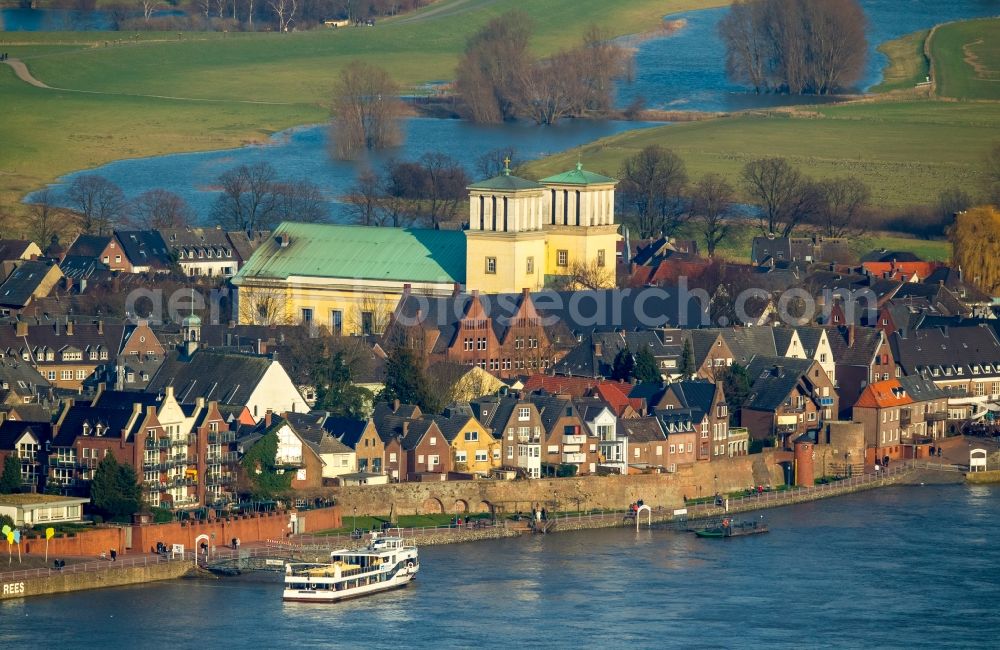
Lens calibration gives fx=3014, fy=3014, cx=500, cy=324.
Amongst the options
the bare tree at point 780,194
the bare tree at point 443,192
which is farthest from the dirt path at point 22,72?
the bare tree at point 780,194

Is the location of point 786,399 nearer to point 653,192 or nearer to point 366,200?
point 653,192

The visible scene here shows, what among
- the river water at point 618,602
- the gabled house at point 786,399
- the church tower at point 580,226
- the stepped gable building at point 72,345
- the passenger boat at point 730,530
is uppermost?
the church tower at point 580,226

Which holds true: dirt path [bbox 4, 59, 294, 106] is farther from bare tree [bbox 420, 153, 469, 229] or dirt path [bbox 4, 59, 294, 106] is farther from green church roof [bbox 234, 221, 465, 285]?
green church roof [bbox 234, 221, 465, 285]

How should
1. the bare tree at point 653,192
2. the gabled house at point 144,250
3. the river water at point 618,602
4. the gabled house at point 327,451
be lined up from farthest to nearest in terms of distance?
the bare tree at point 653,192, the gabled house at point 144,250, the gabled house at point 327,451, the river water at point 618,602

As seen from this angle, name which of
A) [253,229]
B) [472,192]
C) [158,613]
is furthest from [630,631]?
[253,229]

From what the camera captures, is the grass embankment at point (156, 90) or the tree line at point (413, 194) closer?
the tree line at point (413, 194)

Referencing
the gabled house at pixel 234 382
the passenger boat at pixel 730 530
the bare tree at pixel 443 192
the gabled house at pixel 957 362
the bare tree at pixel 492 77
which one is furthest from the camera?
the bare tree at pixel 492 77

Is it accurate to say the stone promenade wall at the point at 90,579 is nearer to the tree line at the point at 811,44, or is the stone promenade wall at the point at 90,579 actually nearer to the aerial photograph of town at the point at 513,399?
the aerial photograph of town at the point at 513,399
